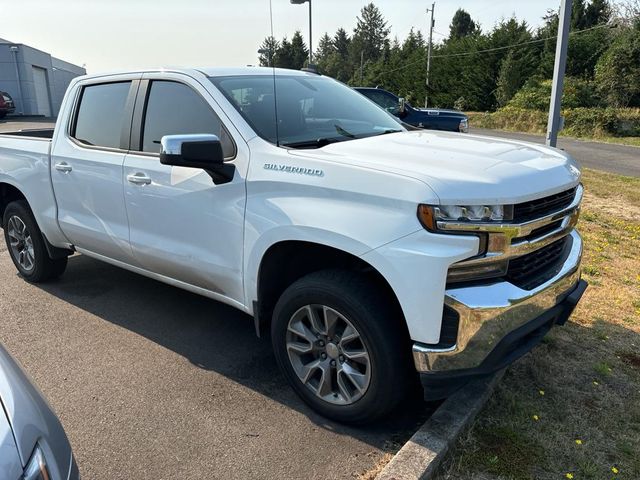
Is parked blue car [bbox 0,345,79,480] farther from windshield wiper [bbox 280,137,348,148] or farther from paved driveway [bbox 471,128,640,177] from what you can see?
paved driveway [bbox 471,128,640,177]

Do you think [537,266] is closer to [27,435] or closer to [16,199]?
[27,435]

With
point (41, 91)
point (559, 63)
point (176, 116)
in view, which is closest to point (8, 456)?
point (176, 116)

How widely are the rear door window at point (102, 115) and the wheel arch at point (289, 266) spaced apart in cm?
166

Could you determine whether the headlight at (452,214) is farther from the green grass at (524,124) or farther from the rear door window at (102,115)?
the green grass at (524,124)

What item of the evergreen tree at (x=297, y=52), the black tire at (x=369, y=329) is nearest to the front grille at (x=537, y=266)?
the black tire at (x=369, y=329)

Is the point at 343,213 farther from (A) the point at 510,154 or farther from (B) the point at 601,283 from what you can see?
(B) the point at 601,283

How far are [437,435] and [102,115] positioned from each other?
10.9ft

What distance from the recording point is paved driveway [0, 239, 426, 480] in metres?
2.71

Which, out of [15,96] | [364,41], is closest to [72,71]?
[15,96]

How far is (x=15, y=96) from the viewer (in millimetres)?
32562

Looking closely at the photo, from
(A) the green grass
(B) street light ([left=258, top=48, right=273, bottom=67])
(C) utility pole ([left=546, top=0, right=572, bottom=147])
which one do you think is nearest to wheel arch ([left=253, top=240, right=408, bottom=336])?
(B) street light ([left=258, top=48, right=273, bottom=67])

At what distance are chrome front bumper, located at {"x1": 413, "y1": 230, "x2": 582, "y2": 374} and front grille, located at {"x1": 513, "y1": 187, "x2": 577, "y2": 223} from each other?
0.32m

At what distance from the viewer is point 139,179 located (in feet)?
12.0

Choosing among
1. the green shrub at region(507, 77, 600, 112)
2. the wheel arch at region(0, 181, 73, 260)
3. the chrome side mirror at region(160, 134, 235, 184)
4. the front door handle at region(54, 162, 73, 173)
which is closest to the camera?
the chrome side mirror at region(160, 134, 235, 184)
